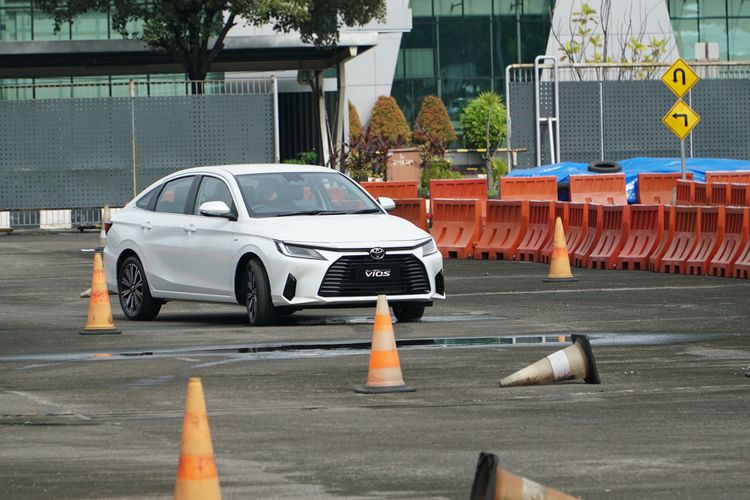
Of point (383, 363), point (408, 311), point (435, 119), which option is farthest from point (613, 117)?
point (383, 363)

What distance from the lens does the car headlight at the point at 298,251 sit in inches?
624

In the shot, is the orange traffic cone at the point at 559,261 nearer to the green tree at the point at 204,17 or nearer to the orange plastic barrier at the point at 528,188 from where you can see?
the orange plastic barrier at the point at 528,188

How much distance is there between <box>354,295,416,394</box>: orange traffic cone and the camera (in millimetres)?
11102

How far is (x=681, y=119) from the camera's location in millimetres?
30484

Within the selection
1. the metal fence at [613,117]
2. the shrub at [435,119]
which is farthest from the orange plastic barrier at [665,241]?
the shrub at [435,119]

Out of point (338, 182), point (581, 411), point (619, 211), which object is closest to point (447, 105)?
point (619, 211)

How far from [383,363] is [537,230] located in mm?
15797

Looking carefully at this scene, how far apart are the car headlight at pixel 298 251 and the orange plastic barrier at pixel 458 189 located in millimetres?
14567

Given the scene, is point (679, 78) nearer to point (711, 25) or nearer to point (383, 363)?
point (383, 363)

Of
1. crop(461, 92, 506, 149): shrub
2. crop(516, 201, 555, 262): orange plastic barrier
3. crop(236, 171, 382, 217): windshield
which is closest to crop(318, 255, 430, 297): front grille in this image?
crop(236, 171, 382, 217): windshield

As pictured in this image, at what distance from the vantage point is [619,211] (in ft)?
80.2

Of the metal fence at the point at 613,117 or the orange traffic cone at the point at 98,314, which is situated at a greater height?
the metal fence at the point at 613,117

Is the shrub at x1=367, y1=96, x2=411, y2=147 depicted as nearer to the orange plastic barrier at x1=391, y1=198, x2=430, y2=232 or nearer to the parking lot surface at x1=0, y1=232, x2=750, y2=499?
the orange plastic barrier at x1=391, y1=198, x2=430, y2=232

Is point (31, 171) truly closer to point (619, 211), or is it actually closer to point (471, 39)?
point (619, 211)
